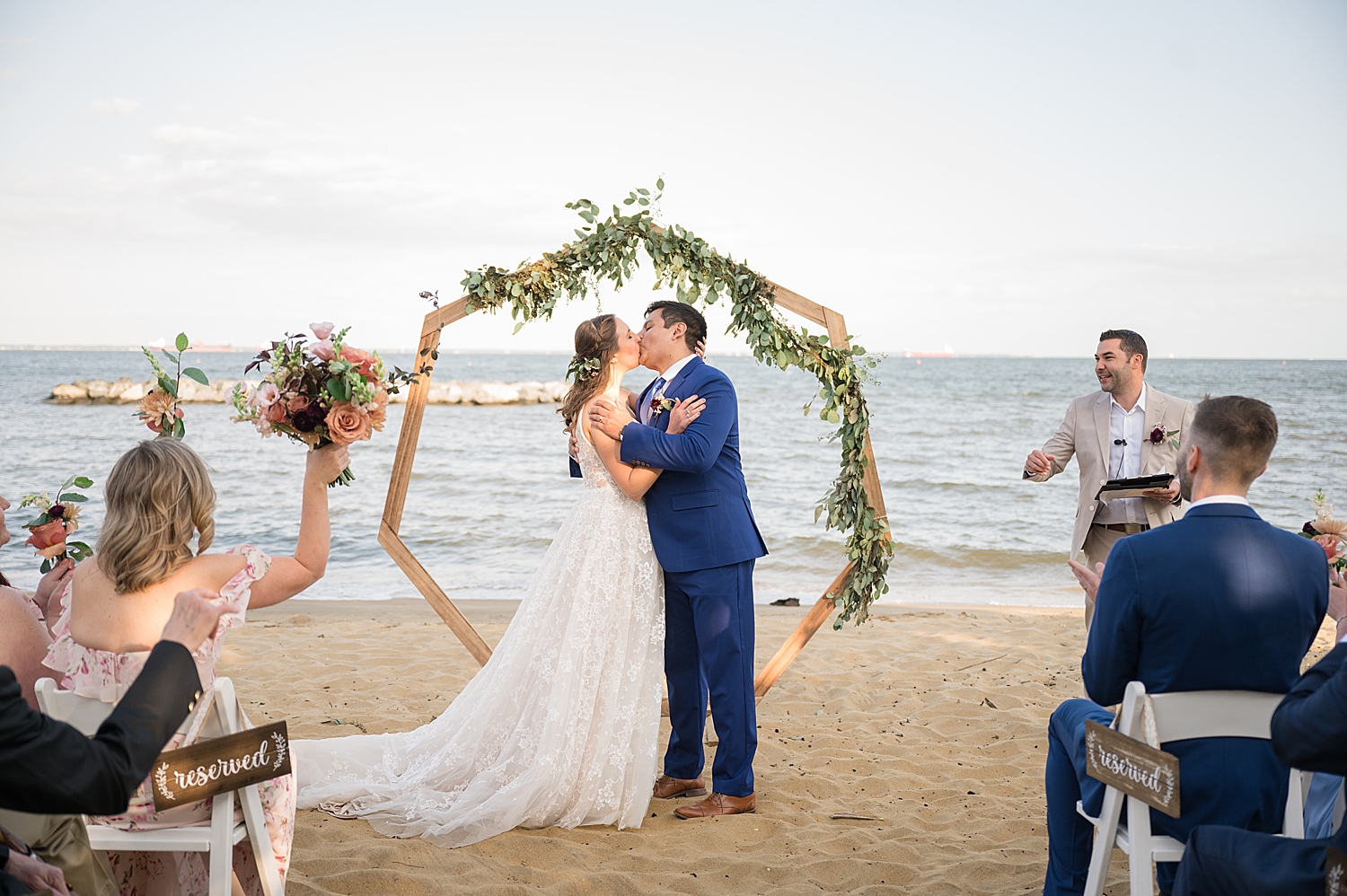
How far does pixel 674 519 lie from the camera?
4.14 metres

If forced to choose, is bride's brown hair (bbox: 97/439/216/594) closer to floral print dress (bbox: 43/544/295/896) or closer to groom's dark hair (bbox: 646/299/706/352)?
floral print dress (bbox: 43/544/295/896)

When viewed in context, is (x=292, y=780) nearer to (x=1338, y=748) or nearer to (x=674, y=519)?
(x=674, y=519)

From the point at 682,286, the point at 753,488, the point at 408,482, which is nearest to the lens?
the point at 682,286

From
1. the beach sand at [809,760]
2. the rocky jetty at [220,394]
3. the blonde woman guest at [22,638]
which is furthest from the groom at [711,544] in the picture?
the rocky jetty at [220,394]

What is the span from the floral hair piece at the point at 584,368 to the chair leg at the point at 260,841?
230 cm

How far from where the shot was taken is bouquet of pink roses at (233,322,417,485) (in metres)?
2.77

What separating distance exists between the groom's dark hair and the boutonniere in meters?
2.75

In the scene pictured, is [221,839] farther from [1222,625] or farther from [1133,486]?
[1133,486]

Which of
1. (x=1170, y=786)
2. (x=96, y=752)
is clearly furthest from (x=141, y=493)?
(x=1170, y=786)

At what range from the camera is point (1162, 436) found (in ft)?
17.0

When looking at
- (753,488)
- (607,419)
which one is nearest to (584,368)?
(607,419)

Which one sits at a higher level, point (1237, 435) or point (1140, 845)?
point (1237, 435)

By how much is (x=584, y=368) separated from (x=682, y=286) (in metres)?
0.78

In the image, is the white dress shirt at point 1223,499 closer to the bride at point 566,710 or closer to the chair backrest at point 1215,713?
the chair backrest at point 1215,713
